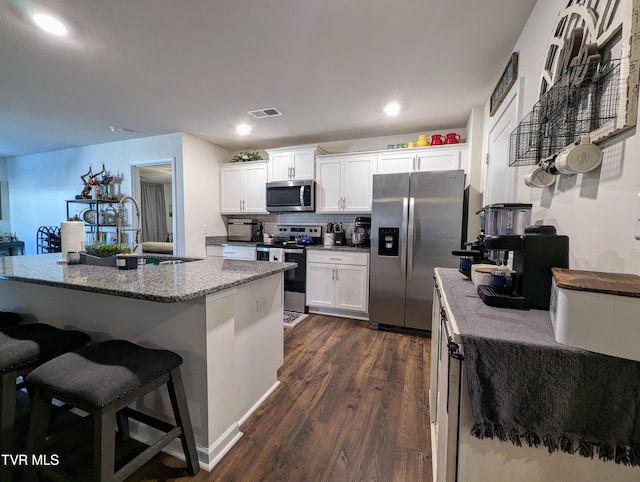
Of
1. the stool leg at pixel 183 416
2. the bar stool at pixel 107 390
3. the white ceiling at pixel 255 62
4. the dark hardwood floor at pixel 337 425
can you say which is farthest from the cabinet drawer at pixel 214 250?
the stool leg at pixel 183 416

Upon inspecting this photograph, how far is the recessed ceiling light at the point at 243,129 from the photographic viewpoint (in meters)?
3.49

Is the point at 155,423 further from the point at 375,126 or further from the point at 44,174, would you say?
the point at 44,174

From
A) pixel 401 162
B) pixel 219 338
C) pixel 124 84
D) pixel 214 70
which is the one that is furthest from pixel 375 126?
pixel 219 338

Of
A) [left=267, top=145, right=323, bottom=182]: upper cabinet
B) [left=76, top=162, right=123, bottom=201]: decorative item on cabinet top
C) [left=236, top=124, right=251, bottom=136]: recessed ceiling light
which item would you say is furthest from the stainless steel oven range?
[left=76, top=162, right=123, bottom=201]: decorative item on cabinet top

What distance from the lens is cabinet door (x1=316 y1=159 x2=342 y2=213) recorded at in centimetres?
370

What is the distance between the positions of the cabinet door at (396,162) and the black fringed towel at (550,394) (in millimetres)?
2892

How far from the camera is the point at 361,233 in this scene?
361 centimetres

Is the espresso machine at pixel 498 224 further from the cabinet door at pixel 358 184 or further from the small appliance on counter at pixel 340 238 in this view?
the small appliance on counter at pixel 340 238

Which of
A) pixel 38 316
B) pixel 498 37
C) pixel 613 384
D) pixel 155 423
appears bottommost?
pixel 155 423

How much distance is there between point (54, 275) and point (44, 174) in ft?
17.2

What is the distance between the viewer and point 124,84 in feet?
8.14

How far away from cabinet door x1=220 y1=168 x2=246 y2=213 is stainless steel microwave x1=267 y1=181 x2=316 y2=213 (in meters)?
0.57

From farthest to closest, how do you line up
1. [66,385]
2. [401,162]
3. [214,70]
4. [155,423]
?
[401,162] → [214,70] → [155,423] → [66,385]

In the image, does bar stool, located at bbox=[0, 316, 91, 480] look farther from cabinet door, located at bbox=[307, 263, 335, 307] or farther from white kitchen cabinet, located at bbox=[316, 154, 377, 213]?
white kitchen cabinet, located at bbox=[316, 154, 377, 213]
